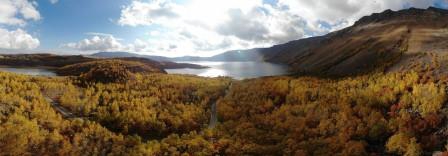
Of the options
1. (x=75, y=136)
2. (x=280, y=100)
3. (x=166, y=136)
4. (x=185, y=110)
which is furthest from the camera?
(x=280, y=100)

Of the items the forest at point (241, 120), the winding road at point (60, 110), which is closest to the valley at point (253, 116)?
the forest at point (241, 120)

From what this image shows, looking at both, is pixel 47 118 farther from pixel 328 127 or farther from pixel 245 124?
pixel 328 127

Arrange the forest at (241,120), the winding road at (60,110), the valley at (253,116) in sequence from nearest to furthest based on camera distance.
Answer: the forest at (241,120) < the valley at (253,116) < the winding road at (60,110)

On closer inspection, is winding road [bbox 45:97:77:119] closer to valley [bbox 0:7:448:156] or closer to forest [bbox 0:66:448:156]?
valley [bbox 0:7:448:156]

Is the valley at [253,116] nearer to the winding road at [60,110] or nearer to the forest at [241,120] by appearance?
the forest at [241,120]

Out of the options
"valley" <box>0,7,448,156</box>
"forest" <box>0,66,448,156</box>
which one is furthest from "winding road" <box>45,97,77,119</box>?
"forest" <box>0,66,448,156</box>

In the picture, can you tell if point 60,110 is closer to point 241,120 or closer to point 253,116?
point 241,120

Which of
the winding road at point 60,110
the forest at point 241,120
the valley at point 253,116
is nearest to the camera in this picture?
the forest at point 241,120

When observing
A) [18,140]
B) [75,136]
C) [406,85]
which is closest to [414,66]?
[406,85]
